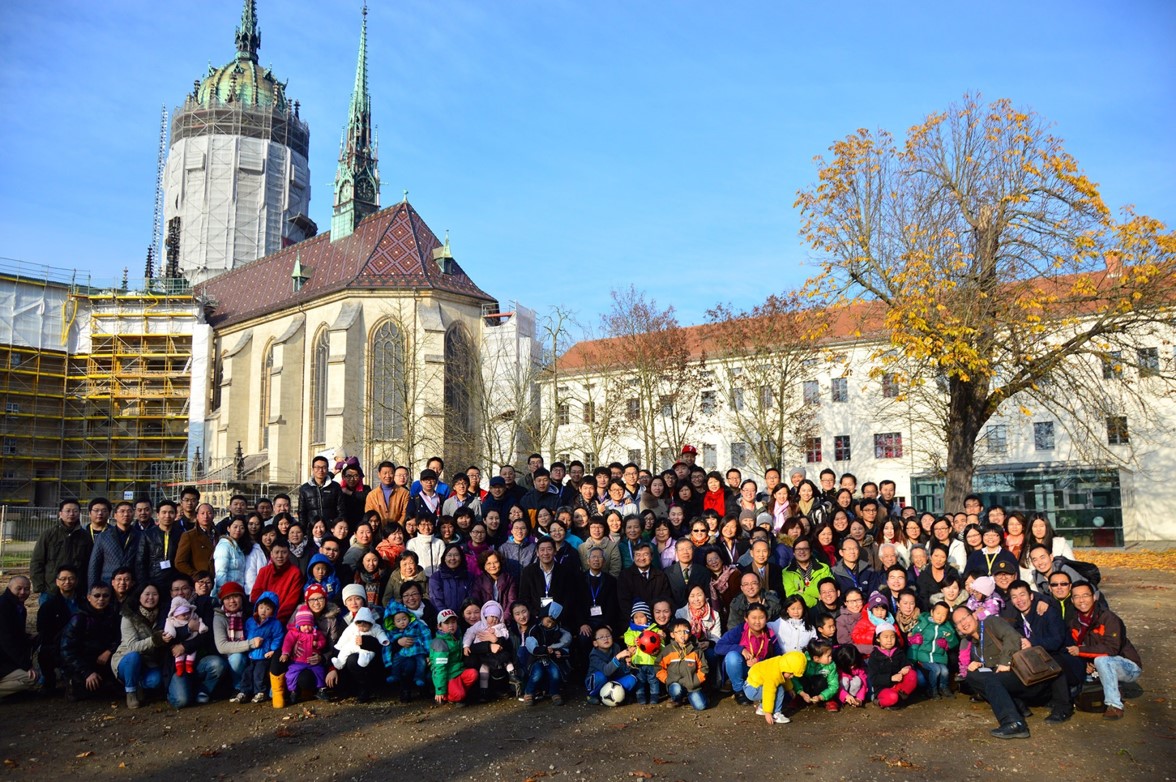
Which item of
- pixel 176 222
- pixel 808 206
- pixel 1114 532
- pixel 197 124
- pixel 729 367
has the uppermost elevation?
pixel 197 124

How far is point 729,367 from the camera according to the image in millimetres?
31922

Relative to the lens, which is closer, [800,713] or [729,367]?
[800,713]

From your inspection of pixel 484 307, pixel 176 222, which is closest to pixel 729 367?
pixel 484 307

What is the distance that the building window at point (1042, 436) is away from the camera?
114 feet

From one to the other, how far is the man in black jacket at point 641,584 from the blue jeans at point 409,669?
1847 mm

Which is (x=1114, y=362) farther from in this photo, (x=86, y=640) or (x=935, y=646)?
(x=86, y=640)

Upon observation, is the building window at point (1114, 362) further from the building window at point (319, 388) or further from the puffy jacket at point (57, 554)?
the building window at point (319, 388)

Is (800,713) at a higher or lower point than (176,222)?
lower

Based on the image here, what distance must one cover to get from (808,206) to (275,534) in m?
14.3

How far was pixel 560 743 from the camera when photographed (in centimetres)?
666

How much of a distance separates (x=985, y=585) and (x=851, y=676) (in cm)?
151

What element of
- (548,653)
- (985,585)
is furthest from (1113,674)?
(548,653)

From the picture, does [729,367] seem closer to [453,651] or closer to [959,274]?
[959,274]

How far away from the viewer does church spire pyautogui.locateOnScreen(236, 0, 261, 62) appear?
58000 mm
